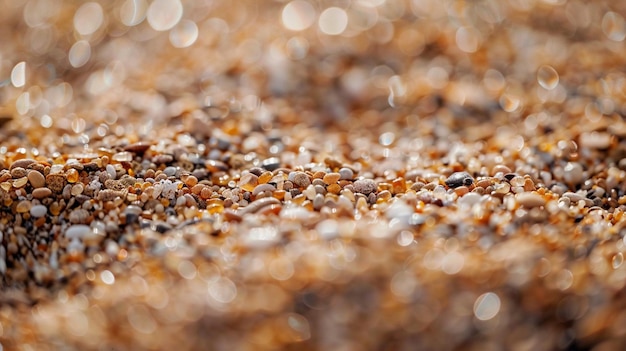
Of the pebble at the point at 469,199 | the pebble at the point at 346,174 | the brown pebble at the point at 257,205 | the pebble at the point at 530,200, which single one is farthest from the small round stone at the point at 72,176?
the pebble at the point at 530,200

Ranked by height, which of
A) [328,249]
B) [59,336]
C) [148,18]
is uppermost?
[148,18]

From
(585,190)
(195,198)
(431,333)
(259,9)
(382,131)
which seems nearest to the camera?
(431,333)

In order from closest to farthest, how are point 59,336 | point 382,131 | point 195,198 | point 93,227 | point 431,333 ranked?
1. point 431,333
2. point 59,336
3. point 93,227
4. point 195,198
5. point 382,131

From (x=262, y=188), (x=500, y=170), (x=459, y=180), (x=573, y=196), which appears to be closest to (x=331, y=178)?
(x=262, y=188)

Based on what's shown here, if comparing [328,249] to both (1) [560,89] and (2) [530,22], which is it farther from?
(2) [530,22]

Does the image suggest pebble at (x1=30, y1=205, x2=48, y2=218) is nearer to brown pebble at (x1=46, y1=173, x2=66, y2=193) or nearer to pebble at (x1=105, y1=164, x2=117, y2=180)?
brown pebble at (x1=46, y1=173, x2=66, y2=193)

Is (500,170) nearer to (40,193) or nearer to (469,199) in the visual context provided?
(469,199)

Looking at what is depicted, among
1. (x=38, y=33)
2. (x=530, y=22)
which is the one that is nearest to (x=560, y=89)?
(x=530, y=22)
